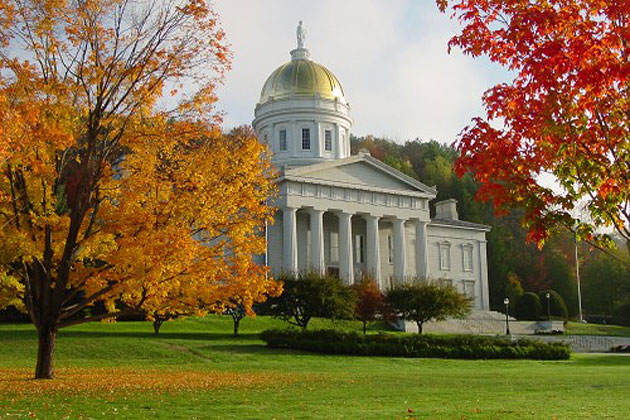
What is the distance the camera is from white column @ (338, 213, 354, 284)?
60.9 meters

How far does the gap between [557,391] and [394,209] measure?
156 feet

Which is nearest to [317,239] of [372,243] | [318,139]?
[372,243]

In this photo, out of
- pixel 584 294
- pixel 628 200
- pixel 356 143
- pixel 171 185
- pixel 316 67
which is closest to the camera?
pixel 628 200

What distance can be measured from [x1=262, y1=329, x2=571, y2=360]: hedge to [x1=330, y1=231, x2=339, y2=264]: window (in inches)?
1159

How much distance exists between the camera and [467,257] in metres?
75.6

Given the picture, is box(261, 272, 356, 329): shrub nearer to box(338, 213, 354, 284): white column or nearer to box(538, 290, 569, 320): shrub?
box(338, 213, 354, 284): white column

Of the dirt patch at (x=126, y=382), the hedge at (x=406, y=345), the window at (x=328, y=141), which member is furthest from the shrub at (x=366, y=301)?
the window at (x=328, y=141)

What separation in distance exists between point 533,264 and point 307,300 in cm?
5256

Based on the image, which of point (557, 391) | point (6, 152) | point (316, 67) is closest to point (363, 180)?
point (316, 67)

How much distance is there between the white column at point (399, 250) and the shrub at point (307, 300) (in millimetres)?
21451

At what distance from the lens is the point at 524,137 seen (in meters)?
9.87

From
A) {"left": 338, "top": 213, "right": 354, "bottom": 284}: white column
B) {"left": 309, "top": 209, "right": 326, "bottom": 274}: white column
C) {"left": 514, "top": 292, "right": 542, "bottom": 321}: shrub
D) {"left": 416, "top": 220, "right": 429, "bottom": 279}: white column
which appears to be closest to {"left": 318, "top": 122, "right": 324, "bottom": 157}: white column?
{"left": 338, "top": 213, "right": 354, "bottom": 284}: white column

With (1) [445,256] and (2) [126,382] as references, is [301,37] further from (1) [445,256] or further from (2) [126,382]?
(2) [126,382]

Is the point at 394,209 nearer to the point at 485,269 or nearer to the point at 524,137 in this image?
the point at 485,269
